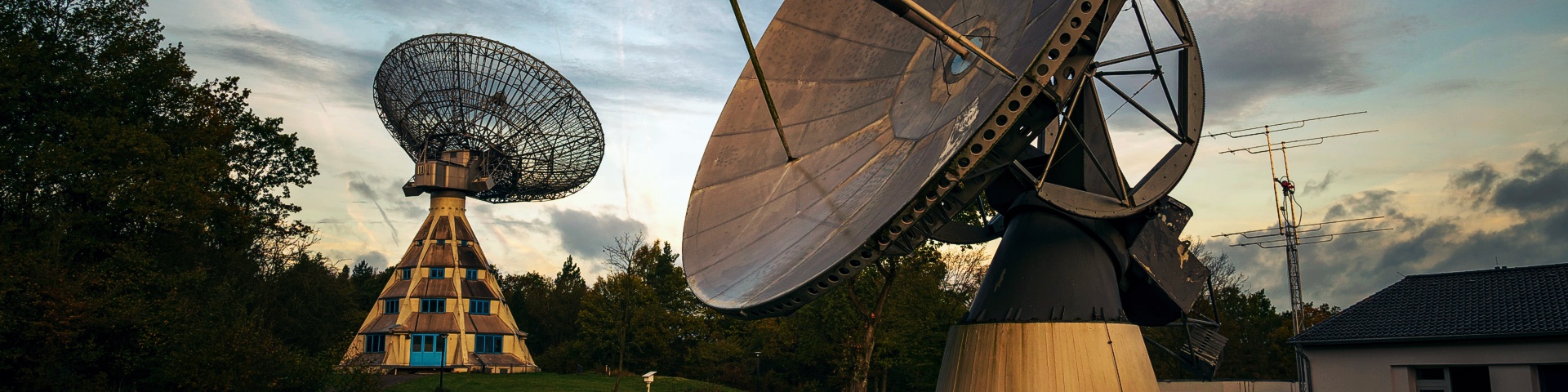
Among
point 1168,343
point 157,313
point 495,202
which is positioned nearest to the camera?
point 157,313

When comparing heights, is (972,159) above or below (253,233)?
below

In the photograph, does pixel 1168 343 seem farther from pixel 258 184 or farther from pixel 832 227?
pixel 832 227

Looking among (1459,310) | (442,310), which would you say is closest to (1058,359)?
(1459,310)

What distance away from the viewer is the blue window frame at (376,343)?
62812mm

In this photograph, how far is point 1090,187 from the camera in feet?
50.2

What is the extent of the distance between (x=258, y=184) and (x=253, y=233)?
3245 millimetres

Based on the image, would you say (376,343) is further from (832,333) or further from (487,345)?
(832,333)

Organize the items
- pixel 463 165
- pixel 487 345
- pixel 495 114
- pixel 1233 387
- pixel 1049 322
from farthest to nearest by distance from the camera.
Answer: pixel 487 345 < pixel 463 165 < pixel 495 114 < pixel 1233 387 < pixel 1049 322

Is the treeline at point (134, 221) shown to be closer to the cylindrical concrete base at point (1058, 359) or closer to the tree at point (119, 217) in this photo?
the tree at point (119, 217)

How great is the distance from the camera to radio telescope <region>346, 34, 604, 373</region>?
5947 centimetres

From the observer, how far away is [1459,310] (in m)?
31.2

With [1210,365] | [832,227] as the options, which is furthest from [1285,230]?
[832,227]

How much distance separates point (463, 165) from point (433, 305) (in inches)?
346

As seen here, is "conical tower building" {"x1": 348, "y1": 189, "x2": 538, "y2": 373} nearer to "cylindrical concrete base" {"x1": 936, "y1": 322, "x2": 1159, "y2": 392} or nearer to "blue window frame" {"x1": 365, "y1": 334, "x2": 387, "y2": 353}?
"blue window frame" {"x1": 365, "y1": 334, "x2": 387, "y2": 353}
